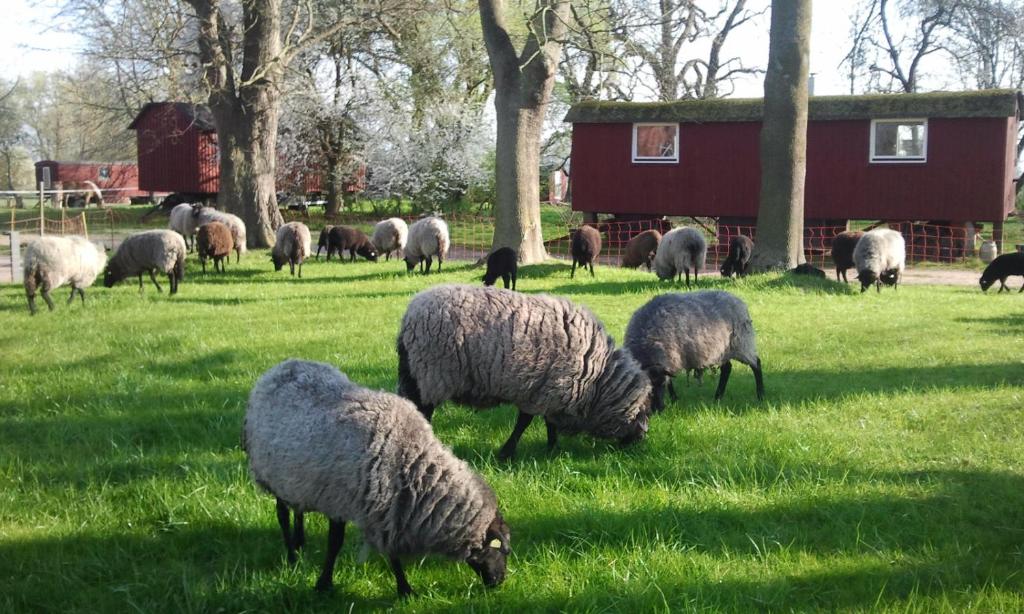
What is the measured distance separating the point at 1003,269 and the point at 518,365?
15.5 m

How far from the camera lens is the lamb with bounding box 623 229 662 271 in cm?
2125

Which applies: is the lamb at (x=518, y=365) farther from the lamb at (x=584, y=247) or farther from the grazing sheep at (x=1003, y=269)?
the grazing sheep at (x=1003, y=269)

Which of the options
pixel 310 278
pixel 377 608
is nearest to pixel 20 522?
pixel 377 608

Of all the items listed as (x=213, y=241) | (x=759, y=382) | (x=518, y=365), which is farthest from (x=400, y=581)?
(x=213, y=241)

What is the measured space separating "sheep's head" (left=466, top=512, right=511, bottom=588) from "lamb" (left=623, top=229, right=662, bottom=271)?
1768cm

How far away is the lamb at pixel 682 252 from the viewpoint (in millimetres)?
16547

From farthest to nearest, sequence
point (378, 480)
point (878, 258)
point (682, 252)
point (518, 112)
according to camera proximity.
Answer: point (518, 112), point (682, 252), point (878, 258), point (378, 480)

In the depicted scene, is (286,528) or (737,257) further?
(737,257)

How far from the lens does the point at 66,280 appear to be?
1348cm

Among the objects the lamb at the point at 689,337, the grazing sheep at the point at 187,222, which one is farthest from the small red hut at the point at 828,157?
the lamb at the point at 689,337

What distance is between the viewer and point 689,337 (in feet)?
24.1

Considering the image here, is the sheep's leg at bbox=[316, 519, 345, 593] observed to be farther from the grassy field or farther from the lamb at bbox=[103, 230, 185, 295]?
the lamb at bbox=[103, 230, 185, 295]

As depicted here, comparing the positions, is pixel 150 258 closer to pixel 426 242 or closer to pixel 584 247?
pixel 426 242

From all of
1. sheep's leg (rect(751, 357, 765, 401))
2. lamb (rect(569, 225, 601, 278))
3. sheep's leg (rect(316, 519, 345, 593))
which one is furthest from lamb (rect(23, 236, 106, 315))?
sheep's leg (rect(316, 519, 345, 593))
